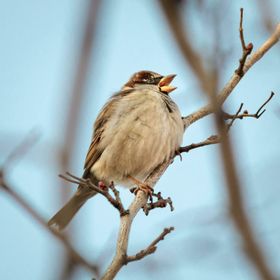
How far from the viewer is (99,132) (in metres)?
5.12

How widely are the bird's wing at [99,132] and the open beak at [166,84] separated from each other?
0.34 m

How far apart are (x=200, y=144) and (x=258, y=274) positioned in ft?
9.59

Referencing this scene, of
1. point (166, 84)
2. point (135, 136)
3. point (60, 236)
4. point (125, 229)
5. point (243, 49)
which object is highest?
point (243, 49)

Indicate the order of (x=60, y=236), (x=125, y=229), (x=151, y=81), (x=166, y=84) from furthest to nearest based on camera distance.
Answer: (x=151, y=81)
(x=166, y=84)
(x=125, y=229)
(x=60, y=236)

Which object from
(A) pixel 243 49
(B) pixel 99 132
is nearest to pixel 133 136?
(B) pixel 99 132

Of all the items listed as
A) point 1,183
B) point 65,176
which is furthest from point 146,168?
point 65,176

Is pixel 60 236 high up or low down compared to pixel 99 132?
up

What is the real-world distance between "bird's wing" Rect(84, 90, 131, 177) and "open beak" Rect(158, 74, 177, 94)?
1.10 ft

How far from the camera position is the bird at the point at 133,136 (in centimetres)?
459

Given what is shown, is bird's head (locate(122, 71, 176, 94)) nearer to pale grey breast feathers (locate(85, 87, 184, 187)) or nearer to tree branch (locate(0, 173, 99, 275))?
pale grey breast feathers (locate(85, 87, 184, 187))

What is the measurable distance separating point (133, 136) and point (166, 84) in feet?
2.60

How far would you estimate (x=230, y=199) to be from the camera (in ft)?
3.48

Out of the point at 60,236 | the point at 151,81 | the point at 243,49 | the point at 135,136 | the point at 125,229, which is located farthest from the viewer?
the point at 151,81

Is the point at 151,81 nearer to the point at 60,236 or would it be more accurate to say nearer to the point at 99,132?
the point at 99,132
